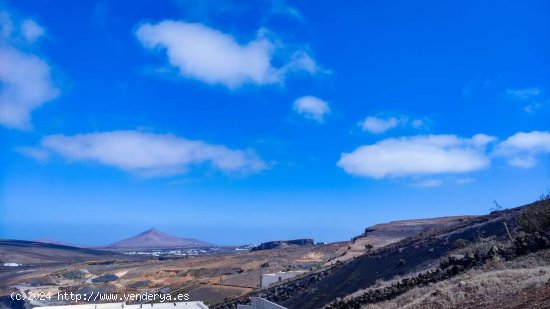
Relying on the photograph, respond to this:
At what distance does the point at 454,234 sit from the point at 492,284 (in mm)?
17475

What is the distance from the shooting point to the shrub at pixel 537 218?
2014 centimetres

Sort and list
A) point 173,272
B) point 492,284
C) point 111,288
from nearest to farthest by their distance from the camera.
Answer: point 492,284 → point 111,288 → point 173,272

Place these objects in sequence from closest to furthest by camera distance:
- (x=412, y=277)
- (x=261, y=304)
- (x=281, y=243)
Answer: (x=412, y=277) < (x=261, y=304) < (x=281, y=243)

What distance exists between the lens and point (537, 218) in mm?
20797

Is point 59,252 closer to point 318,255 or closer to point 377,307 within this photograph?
point 318,255

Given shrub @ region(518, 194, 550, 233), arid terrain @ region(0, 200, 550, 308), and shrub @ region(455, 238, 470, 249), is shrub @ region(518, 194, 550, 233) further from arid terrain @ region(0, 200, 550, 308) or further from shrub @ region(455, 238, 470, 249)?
shrub @ region(455, 238, 470, 249)

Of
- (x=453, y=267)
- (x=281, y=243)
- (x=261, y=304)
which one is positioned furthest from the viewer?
(x=281, y=243)

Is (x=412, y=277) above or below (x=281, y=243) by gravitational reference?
below

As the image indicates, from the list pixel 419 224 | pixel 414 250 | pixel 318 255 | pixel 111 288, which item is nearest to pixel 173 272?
pixel 111 288

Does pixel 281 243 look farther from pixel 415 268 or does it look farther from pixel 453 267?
pixel 453 267

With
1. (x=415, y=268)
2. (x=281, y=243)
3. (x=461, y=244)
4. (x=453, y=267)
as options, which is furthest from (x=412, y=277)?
(x=281, y=243)

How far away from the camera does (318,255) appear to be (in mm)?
62656

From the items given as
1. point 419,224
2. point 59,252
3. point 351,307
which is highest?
point 59,252

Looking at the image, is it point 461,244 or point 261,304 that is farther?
point 461,244
